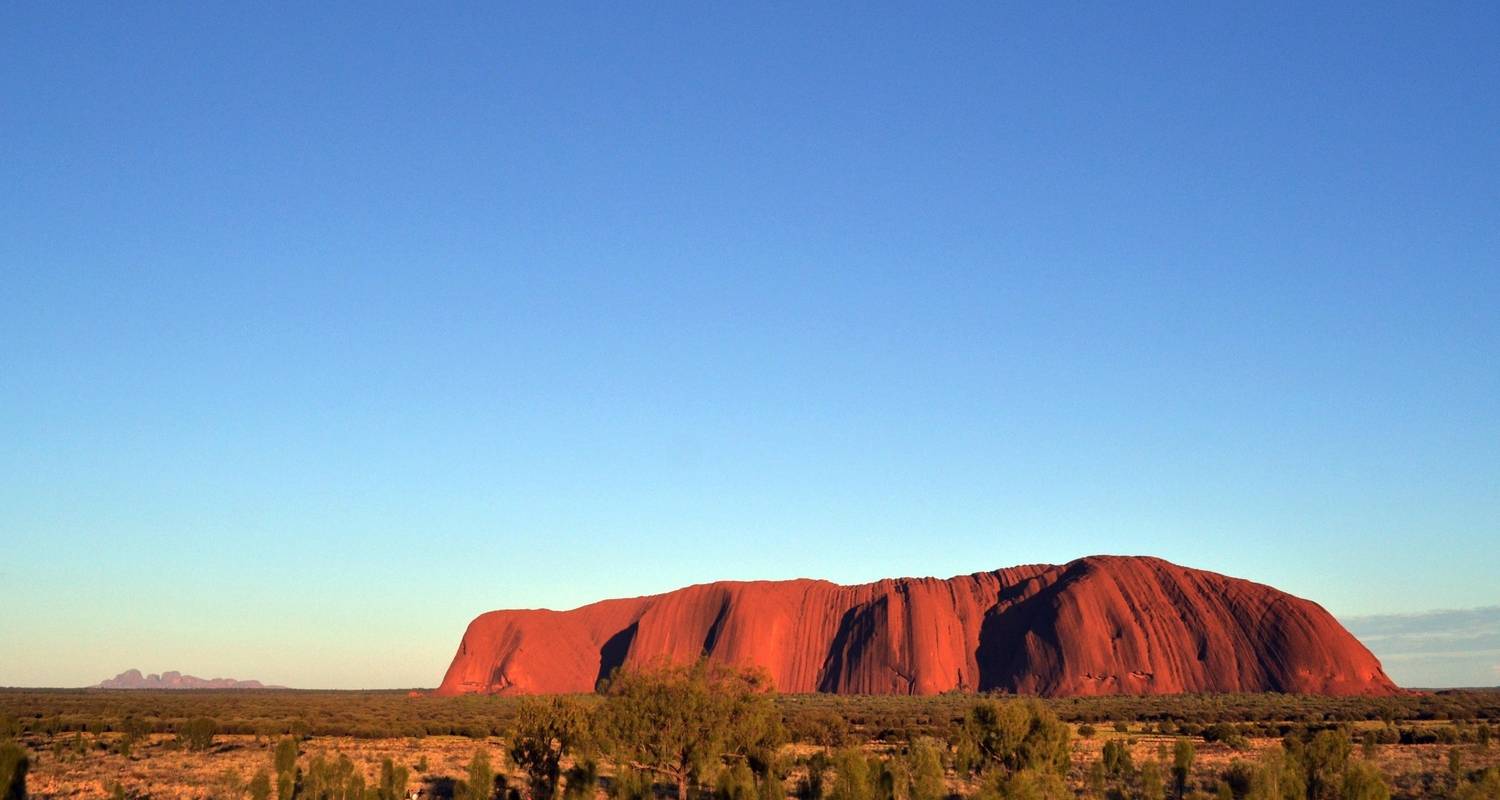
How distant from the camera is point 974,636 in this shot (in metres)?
121

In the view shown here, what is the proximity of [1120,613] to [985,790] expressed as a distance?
316ft

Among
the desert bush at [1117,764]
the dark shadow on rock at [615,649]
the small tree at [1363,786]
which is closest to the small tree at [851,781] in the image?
the small tree at [1363,786]

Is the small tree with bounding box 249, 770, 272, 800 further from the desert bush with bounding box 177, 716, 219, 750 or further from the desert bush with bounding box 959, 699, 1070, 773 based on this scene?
the desert bush with bounding box 177, 716, 219, 750

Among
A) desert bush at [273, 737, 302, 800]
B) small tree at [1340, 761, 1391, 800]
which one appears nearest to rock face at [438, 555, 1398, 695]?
desert bush at [273, 737, 302, 800]

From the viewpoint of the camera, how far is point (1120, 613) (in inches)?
4392

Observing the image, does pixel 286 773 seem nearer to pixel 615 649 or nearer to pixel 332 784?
pixel 332 784

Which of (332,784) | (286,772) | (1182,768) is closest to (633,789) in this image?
(332,784)

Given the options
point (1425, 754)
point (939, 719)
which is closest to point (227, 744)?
point (939, 719)

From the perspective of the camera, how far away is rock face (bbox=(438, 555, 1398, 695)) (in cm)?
10475

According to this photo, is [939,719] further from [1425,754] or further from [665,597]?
[665,597]

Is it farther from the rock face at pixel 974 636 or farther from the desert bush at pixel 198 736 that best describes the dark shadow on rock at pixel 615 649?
the desert bush at pixel 198 736

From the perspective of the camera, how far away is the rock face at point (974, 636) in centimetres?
10475

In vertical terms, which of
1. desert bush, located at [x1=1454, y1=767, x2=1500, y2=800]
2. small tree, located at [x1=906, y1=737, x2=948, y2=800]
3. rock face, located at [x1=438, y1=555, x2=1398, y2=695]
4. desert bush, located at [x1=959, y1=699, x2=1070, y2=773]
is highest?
rock face, located at [x1=438, y1=555, x2=1398, y2=695]

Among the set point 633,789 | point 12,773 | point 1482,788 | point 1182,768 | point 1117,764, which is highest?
point 12,773
